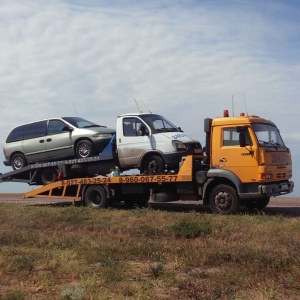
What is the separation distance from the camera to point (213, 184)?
14430 millimetres

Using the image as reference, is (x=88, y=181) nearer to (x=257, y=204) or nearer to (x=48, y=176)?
(x=48, y=176)

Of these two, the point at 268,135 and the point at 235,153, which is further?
the point at 268,135

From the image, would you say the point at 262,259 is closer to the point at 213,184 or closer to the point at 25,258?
the point at 25,258

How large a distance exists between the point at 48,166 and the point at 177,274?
10.3m

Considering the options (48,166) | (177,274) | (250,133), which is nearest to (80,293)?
(177,274)

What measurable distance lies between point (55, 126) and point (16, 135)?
5.55 ft

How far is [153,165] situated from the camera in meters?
15.3

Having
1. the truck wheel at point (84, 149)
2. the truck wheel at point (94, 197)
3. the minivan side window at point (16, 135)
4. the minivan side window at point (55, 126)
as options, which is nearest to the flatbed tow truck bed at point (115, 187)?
the truck wheel at point (94, 197)


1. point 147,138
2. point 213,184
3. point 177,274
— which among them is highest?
point 147,138

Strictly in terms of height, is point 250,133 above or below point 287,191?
above

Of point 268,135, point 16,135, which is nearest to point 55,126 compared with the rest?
point 16,135

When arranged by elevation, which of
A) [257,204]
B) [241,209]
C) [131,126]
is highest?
[131,126]

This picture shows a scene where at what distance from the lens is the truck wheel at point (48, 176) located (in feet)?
57.3

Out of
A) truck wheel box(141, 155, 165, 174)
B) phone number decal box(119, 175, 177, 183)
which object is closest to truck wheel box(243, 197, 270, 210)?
phone number decal box(119, 175, 177, 183)
